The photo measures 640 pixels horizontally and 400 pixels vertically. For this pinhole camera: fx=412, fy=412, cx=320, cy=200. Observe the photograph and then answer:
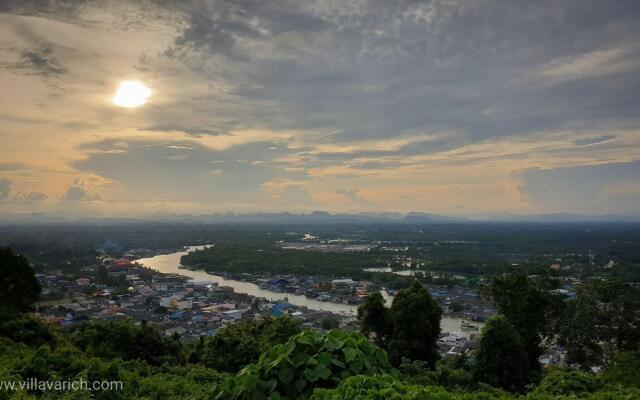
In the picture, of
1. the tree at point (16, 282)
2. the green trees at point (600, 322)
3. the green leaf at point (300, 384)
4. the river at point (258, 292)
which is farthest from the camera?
the river at point (258, 292)

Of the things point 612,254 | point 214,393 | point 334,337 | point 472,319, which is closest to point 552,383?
point 334,337

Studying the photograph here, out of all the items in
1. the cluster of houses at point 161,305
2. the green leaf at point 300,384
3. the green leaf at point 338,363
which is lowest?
the cluster of houses at point 161,305

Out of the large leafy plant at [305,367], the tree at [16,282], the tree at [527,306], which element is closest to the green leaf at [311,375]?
the large leafy plant at [305,367]

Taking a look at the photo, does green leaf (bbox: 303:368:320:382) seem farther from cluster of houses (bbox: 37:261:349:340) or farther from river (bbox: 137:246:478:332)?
river (bbox: 137:246:478:332)

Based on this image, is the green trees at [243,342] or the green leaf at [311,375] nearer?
the green leaf at [311,375]

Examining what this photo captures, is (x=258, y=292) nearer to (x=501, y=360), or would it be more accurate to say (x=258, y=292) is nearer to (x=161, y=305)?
(x=161, y=305)

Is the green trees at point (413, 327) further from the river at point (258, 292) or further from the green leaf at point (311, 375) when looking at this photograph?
the river at point (258, 292)

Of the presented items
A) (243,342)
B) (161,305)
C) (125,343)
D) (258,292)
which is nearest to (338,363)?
(243,342)
